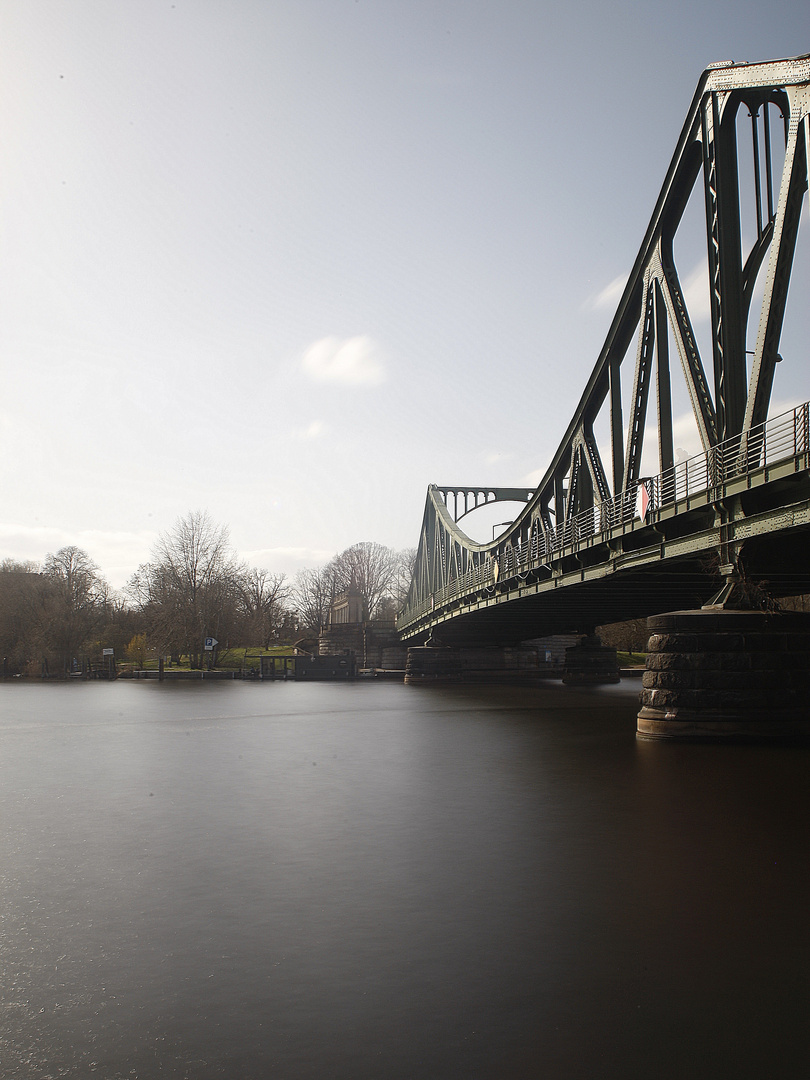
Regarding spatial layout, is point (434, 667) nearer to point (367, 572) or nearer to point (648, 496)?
point (648, 496)

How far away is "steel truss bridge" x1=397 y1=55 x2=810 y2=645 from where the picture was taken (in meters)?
16.7

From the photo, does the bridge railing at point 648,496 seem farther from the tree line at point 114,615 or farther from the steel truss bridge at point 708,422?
the tree line at point 114,615

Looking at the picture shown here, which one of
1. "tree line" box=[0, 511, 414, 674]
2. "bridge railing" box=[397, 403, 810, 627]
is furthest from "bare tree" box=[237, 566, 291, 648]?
"bridge railing" box=[397, 403, 810, 627]

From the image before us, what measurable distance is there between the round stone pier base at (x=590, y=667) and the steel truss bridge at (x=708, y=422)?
22477 mm

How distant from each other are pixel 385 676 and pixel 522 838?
6683cm

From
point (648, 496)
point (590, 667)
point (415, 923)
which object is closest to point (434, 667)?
point (590, 667)

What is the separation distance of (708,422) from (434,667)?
45.4 meters

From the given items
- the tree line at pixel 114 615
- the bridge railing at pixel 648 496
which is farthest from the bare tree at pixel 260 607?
the bridge railing at pixel 648 496

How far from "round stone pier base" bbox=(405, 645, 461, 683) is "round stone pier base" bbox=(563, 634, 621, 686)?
28.9 ft

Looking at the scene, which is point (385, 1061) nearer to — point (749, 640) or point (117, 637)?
point (749, 640)

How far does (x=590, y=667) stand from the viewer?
5694 centimetres

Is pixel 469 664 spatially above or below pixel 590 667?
below

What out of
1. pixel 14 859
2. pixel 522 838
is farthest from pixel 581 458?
pixel 14 859

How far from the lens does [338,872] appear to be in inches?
365
